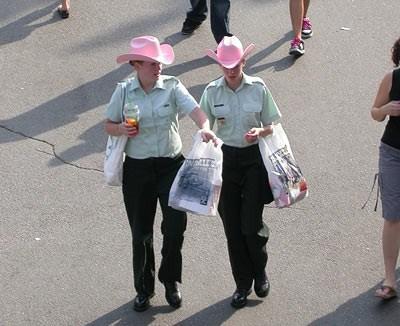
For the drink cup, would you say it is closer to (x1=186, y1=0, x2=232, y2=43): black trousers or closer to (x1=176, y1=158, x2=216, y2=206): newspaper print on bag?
(x1=176, y1=158, x2=216, y2=206): newspaper print on bag

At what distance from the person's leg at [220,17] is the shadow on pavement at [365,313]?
12.4 feet

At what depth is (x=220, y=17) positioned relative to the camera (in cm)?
920

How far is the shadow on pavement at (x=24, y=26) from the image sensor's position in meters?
9.87

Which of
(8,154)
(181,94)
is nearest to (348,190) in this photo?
(181,94)

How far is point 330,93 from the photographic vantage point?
8758 millimetres

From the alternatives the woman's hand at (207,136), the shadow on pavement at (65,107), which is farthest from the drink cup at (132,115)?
the shadow on pavement at (65,107)

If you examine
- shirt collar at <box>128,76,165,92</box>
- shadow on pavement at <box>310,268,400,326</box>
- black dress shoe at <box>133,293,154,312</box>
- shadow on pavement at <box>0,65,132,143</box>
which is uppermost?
shirt collar at <box>128,76,165,92</box>

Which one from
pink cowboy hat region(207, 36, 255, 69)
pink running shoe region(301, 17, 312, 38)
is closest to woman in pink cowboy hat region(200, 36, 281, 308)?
pink cowboy hat region(207, 36, 255, 69)

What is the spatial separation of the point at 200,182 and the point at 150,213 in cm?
55

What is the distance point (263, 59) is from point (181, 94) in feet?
12.1

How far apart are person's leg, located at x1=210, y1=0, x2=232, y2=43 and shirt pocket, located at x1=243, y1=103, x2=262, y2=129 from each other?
360cm

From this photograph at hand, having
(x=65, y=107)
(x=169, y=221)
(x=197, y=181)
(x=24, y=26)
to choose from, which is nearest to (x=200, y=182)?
(x=197, y=181)

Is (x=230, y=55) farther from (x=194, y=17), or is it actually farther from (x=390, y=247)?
(x=194, y=17)

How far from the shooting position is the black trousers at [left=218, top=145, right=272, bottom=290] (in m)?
5.84
